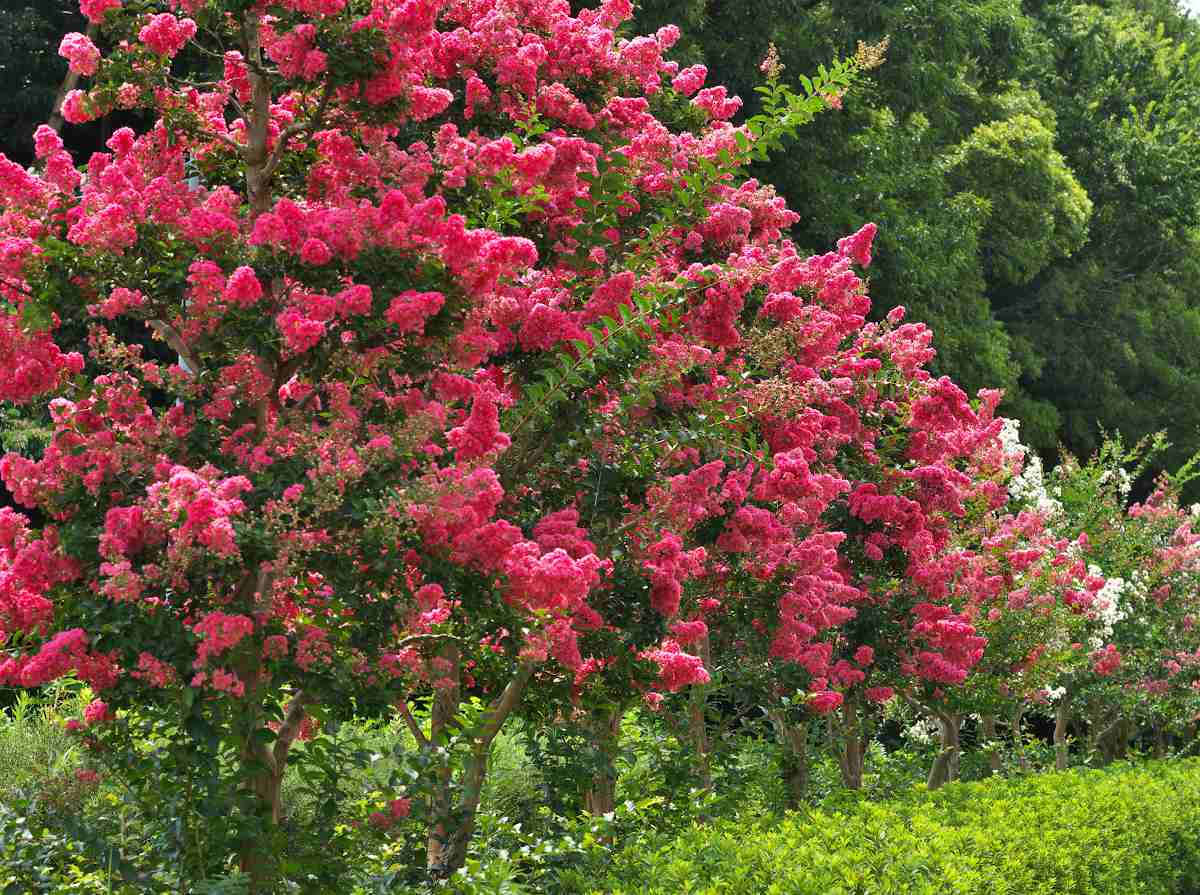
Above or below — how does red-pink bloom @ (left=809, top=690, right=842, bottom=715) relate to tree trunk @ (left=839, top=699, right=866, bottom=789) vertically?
above

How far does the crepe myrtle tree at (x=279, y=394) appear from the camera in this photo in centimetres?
430

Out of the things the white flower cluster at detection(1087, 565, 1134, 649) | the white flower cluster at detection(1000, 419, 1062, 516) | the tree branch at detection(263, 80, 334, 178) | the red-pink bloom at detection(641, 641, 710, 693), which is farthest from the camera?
the white flower cluster at detection(1000, 419, 1062, 516)

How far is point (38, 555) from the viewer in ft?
14.4

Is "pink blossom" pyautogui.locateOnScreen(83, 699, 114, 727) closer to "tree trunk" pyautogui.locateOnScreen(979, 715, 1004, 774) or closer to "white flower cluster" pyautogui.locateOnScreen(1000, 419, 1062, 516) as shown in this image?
"tree trunk" pyautogui.locateOnScreen(979, 715, 1004, 774)

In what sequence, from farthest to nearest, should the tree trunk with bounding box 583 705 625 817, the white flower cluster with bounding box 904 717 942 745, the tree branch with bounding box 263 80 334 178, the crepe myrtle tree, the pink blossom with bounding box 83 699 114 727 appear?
the white flower cluster with bounding box 904 717 942 745
the tree trunk with bounding box 583 705 625 817
the tree branch with bounding box 263 80 334 178
the pink blossom with bounding box 83 699 114 727
the crepe myrtle tree

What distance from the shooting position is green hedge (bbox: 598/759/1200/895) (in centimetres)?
558

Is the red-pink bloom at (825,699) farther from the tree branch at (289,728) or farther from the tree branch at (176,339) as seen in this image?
the tree branch at (176,339)

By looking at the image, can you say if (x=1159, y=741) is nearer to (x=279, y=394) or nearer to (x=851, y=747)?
(x=851, y=747)

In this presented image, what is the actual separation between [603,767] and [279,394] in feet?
8.87

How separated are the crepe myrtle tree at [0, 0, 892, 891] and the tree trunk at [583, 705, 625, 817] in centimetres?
124

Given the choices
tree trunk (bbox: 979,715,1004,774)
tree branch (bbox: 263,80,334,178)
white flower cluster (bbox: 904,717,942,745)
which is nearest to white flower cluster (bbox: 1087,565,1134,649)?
tree trunk (bbox: 979,715,1004,774)

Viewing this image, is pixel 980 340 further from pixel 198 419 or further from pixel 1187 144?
pixel 198 419

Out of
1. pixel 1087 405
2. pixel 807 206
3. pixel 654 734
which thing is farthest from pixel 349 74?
pixel 1087 405

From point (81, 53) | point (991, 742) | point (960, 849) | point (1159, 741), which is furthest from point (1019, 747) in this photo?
point (81, 53)
